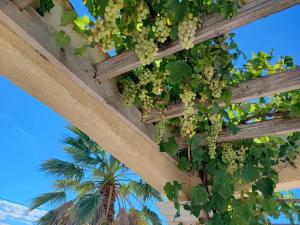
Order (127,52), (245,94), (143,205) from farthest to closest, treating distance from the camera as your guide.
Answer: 1. (143,205)
2. (245,94)
3. (127,52)

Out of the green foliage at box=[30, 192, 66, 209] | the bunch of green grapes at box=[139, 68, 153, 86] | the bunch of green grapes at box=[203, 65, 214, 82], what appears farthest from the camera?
the green foliage at box=[30, 192, 66, 209]

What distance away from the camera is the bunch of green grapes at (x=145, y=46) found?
1.50 metres

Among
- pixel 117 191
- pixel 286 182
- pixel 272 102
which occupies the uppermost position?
pixel 117 191

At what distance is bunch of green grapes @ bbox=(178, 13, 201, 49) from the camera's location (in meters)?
1.37

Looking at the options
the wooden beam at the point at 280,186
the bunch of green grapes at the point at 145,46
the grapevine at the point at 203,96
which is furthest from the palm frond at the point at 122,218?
the bunch of green grapes at the point at 145,46

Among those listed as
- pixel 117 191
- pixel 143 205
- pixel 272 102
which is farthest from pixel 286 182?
pixel 117 191

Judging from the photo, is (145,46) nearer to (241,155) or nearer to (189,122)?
(189,122)

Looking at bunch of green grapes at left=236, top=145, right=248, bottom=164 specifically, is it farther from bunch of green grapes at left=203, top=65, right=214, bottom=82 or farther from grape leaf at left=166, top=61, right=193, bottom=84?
grape leaf at left=166, top=61, right=193, bottom=84

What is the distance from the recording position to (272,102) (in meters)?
2.38

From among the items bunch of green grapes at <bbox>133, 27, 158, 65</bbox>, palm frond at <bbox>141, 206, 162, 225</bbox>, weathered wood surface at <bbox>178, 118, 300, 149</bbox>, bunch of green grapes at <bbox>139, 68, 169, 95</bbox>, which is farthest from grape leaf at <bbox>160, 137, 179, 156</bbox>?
palm frond at <bbox>141, 206, 162, 225</bbox>

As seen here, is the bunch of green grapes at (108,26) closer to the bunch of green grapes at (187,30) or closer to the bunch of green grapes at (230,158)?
the bunch of green grapes at (187,30)

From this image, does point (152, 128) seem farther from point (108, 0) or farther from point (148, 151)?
point (108, 0)

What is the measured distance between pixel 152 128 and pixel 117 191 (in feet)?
12.4

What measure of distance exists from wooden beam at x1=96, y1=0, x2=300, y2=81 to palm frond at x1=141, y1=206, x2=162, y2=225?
3730 millimetres
